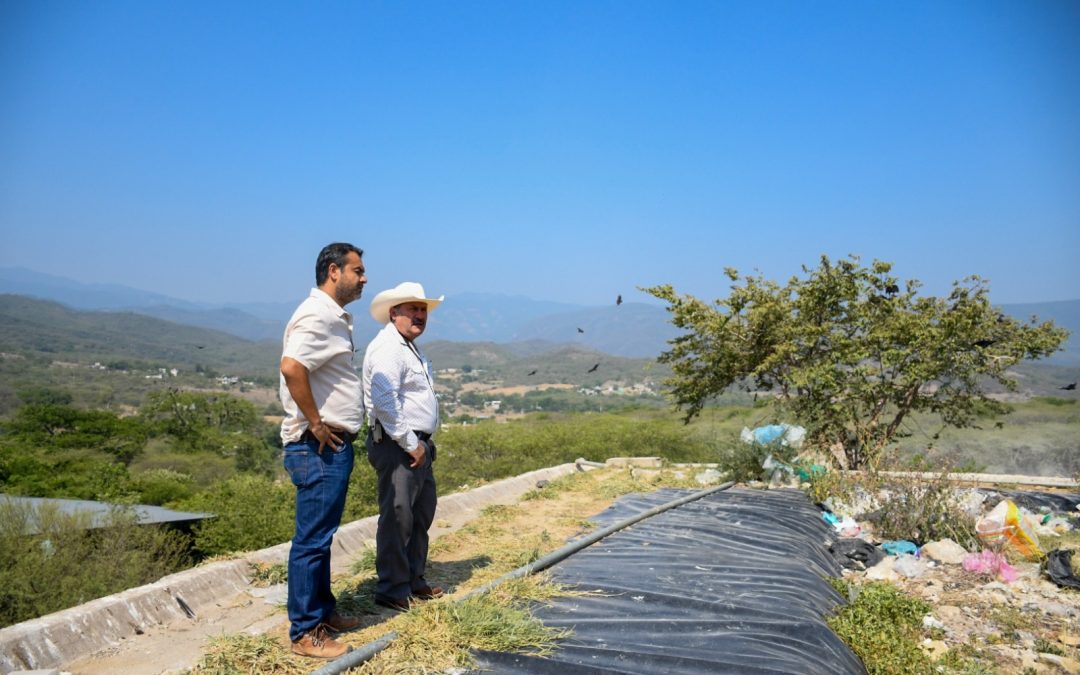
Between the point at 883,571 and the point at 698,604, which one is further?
the point at 883,571

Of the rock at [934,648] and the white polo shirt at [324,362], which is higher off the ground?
the white polo shirt at [324,362]

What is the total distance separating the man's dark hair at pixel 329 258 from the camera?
3410 millimetres

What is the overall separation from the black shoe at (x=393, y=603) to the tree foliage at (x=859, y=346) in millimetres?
7348

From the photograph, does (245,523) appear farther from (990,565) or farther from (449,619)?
(990,565)

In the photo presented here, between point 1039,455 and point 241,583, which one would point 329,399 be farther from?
point 1039,455

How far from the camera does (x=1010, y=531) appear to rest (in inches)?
236

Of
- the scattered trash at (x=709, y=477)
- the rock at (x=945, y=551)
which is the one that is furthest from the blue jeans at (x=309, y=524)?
the scattered trash at (x=709, y=477)

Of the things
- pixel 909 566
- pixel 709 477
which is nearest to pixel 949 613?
pixel 909 566

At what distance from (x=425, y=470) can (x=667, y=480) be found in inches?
232

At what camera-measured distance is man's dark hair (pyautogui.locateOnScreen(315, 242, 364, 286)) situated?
3.41 metres

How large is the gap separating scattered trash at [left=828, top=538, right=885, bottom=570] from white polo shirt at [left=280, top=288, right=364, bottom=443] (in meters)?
4.50

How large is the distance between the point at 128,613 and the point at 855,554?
5.42 meters

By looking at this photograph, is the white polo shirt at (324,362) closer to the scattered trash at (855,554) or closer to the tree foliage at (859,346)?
the scattered trash at (855,554)

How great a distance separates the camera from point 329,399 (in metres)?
3.34
